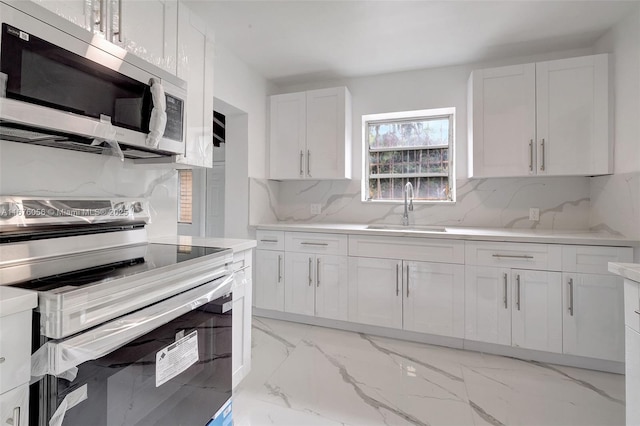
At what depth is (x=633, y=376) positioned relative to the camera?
1.08 meters

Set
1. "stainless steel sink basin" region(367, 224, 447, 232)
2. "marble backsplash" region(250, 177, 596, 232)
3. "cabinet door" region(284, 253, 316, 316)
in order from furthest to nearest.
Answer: "stainless steel sink basin" region(367, 224, 447, 232), "cabinet door" region(284, 253, 316, 316), "marble backsplash" region(250, 177, 596, 232)

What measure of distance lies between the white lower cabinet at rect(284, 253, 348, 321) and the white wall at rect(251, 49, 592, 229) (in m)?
0.71

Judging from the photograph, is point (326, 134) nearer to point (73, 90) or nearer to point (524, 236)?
point (524, 236)

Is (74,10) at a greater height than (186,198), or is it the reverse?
(74,10)

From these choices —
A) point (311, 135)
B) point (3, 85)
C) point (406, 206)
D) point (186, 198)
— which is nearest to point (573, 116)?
point (406, 206)

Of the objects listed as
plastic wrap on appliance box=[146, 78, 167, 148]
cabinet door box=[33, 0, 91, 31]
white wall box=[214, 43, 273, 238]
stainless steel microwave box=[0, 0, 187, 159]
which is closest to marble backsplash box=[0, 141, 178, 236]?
stainless steel microwave box=[0, 0, 187, 159]

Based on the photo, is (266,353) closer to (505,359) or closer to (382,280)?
(382,280)

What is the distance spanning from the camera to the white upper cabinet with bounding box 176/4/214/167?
1.65 metres

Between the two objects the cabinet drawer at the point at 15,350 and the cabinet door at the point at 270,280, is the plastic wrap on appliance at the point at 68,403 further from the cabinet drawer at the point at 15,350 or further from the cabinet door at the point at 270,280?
the cabinet door at the point at 270,280

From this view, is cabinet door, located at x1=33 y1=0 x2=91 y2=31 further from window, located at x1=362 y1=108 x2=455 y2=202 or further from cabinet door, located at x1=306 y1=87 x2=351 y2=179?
window, located at x1=362 y1=108 x2=455 y2=202

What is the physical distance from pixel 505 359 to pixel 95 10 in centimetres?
312

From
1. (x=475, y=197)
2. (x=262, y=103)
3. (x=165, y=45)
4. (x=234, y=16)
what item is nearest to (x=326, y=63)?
(x=262, y=103)

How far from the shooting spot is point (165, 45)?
153 cm

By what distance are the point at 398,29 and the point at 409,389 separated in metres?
2.56
